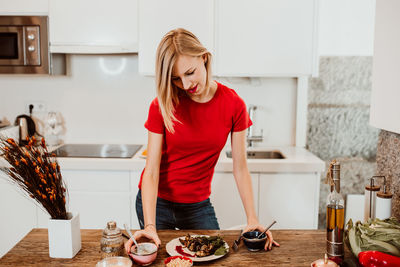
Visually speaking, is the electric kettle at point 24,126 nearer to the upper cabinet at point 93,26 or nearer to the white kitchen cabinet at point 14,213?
the white kitchen cabinet at point 14,213

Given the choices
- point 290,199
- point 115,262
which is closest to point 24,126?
point 290,199

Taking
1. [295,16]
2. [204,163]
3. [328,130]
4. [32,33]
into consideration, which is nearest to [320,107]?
[328,130]

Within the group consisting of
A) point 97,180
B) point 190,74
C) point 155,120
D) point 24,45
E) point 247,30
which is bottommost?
point 97,180

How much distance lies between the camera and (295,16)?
2594mm

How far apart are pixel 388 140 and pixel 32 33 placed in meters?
2.26

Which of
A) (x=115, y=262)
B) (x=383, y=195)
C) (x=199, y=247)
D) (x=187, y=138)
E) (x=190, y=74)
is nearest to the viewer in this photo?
(x=115, y=262)

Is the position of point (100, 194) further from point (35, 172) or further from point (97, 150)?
point (35, 172)


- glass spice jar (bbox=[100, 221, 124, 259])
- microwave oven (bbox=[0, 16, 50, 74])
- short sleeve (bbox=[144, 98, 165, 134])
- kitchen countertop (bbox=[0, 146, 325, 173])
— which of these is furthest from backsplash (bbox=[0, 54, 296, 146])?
glass spice jar (bbox=[100, 221, 124, 259])

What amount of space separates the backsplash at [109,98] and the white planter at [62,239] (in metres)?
1.85

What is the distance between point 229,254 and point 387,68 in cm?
90

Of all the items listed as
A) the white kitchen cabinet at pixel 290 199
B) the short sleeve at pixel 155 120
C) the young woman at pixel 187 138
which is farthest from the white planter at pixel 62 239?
the white kitchen cabinet at pixel 290 199

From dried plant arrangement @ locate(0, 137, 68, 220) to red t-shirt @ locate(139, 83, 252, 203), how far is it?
18.8 inches

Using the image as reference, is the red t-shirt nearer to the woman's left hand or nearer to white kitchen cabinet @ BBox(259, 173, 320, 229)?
the woman's left hand

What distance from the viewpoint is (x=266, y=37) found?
262 centimetres
